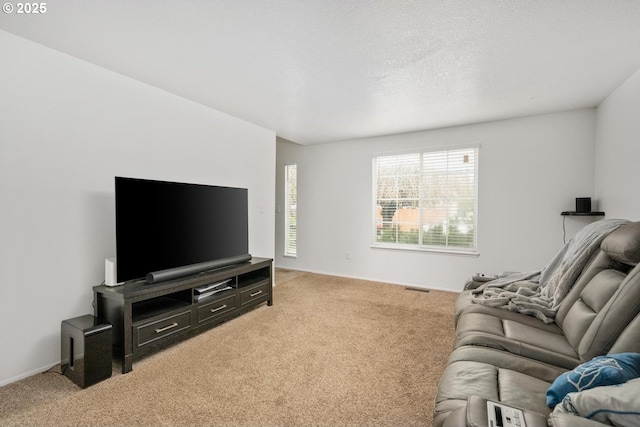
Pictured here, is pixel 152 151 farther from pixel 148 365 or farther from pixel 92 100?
pixel 148 365

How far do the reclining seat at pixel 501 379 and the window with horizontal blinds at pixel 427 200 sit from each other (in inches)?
123

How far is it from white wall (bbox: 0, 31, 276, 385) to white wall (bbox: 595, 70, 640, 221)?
14.6 ft

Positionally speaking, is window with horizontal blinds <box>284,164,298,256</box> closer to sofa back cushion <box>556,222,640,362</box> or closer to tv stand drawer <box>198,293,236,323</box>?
tv stand drawer <box>198,293,236,323</box>

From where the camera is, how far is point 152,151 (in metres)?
2.99

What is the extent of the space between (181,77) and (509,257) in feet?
14.7

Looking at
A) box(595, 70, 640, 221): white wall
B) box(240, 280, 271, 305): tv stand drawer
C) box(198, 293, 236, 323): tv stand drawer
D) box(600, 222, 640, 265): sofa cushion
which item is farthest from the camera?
box(240, 280, 271, 305): tv stand drawer

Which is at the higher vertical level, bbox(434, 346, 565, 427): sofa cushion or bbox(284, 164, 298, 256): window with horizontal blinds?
bbox(284, 164, 298, 256): window with horizontal blinds

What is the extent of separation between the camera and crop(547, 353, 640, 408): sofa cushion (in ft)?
3.32

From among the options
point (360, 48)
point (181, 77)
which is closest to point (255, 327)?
point (181, 77)

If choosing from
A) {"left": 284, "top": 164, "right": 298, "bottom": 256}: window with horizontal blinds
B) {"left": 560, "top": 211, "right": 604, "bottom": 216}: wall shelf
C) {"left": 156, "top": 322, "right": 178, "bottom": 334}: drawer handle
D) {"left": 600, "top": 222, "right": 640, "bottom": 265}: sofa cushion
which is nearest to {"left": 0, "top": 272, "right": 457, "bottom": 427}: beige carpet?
{"left": 156, "top": 322, "right": 178, "bottom": 334}: drawer handle

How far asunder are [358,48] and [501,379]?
2241 millimetres

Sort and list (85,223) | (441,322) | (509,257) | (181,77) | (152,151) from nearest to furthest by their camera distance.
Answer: (85,223) < (181,77) < (152,151) < (441,322) < (509,257)

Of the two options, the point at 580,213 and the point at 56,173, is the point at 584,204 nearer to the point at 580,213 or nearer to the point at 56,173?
the point at 580,213

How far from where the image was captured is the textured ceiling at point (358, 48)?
72.2 inches
